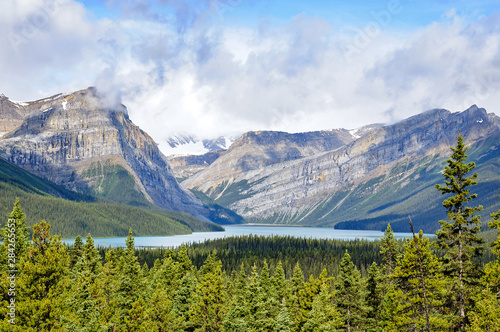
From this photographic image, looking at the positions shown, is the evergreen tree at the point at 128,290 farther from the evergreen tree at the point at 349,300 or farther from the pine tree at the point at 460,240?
the pine tree at the point at 460,240

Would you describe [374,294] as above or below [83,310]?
above

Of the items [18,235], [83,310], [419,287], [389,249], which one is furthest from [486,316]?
[18,235]

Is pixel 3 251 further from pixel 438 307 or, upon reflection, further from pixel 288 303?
pixel 438 307

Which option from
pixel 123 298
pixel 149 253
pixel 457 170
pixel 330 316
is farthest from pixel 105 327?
pixel 149 253

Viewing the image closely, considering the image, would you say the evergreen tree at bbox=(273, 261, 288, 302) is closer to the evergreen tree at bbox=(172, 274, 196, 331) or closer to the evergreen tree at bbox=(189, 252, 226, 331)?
the evergreen tree at bbox=(189, 252, 226, 331)

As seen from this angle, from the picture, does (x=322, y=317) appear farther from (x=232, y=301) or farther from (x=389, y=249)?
(x=389, y=249)

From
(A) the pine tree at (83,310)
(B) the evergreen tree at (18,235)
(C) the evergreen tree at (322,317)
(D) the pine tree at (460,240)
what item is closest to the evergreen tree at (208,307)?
(A) the pine tree at (83,310)

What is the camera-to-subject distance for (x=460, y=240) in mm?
35938

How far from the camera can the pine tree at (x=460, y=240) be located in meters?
35.3

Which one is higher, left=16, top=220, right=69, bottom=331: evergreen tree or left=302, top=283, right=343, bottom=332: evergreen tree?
left=16, top=220, right=69, bottom=331: evergreen tree

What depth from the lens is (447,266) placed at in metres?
36.3

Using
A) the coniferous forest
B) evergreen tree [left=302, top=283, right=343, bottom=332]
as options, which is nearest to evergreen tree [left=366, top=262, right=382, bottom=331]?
the coniferous forest

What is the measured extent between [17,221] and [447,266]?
139ft

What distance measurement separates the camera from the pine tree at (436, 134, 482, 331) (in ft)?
116
